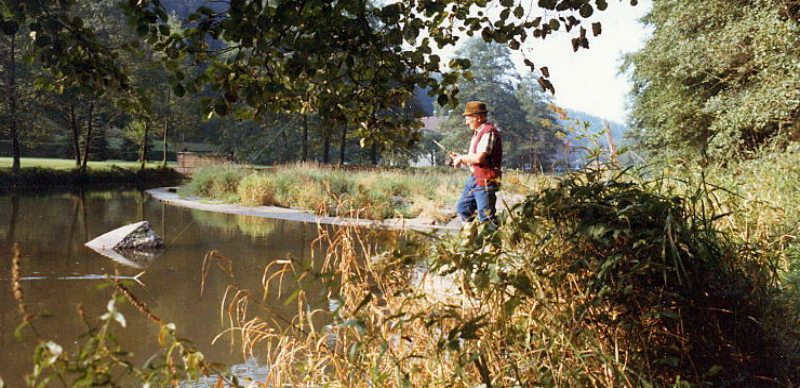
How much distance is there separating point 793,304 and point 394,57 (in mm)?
2417

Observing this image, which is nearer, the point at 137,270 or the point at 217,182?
the point at 137,270

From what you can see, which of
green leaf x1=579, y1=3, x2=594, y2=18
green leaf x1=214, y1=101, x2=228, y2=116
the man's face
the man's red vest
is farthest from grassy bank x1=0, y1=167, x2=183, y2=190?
green leaf x1=579, y1=3, x2=594, y2=18

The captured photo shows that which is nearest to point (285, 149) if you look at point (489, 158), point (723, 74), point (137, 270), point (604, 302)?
point (723, 74)

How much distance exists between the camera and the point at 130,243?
419 inches

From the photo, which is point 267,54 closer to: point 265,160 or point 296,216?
point 296,216

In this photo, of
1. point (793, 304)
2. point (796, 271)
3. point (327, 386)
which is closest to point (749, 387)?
point (793, 304)

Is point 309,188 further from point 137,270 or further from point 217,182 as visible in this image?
point 137,270

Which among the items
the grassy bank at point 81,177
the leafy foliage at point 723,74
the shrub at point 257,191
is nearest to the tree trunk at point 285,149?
the grassy bank at point 81,177

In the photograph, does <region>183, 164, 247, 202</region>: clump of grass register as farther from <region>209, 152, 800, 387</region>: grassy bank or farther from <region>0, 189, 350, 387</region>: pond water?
<region>209, 152, 800, 387</region>: grassy bank

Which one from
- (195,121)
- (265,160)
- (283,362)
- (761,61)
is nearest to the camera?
(283,362)

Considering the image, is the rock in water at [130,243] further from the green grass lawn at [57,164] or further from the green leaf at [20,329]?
the green grass lawn at [57,164]

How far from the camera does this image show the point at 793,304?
3.45 m

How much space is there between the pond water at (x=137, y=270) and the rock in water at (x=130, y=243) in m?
0.21

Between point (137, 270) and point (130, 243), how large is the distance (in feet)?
5.91
